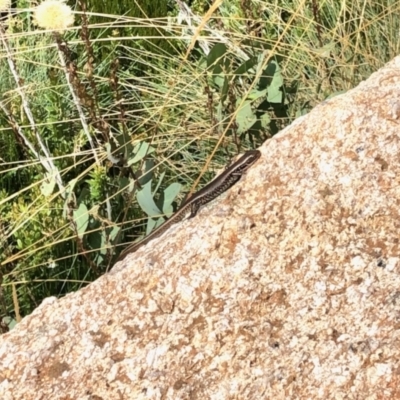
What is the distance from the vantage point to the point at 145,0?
4.91 m

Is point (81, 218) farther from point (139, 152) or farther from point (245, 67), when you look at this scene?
point (245, 67)

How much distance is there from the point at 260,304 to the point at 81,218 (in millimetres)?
1225

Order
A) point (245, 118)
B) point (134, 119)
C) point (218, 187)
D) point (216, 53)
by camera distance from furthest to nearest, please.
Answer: point (134, 119) < point (245, 118) < point (216, 53) < point (218, 187)

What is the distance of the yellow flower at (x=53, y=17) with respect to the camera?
8.29 ft

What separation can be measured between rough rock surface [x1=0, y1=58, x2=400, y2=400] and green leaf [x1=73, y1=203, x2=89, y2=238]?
71 centimetres

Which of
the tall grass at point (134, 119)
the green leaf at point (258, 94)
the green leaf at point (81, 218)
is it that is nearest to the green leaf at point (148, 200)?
the tall grass at point (134, 119)

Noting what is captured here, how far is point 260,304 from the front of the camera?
183 centimetres

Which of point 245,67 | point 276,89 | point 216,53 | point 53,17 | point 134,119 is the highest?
point 53,17

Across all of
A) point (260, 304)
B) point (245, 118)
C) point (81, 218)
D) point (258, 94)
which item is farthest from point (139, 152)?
point (260, 304)

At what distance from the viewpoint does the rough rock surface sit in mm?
1705

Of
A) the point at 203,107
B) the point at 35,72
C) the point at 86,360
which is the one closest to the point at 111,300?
the point at 86,360

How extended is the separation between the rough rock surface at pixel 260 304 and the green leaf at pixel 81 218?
71 centimetres

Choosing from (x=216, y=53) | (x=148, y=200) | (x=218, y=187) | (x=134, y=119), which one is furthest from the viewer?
(x=134, y=119)

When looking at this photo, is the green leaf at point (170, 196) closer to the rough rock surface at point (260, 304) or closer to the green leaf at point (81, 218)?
the green leaf at point (81, 218)
